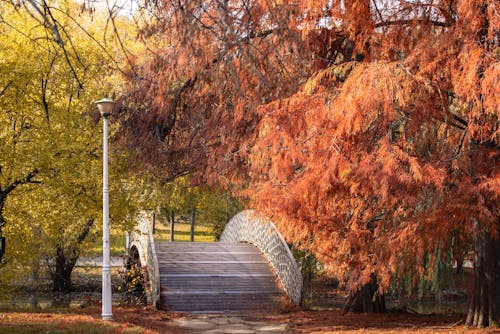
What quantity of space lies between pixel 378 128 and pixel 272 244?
34.2ft

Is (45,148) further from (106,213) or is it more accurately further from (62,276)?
(62,276)

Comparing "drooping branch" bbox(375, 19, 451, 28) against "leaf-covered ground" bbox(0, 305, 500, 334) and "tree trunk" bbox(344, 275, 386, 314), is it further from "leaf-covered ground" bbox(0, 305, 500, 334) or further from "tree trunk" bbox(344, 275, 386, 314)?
"tree trunk" bbox(344, 275, 386, 314)

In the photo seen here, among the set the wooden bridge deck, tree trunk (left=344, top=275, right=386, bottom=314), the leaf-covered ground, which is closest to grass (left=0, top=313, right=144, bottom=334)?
the leaf-covered ground

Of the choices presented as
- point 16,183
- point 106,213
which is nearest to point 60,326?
point 106,213

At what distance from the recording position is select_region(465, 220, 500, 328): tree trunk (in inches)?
460

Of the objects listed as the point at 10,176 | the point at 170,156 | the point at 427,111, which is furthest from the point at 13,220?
the point at 427,111

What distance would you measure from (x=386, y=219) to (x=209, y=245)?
12.2m

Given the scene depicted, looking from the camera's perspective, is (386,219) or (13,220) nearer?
(386,219)

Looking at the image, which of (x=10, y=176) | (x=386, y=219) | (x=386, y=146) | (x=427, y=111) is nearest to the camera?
(x=386, y=146)

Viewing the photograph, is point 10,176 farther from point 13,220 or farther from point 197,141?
point 197,141

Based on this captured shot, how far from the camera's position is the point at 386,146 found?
378 inches

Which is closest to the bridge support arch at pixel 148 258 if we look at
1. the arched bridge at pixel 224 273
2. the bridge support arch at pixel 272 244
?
the arched bridge at pixel 224 273

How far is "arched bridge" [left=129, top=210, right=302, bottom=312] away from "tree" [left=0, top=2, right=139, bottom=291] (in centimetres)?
272

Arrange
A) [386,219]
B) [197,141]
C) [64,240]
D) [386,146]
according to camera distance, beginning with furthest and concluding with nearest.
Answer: [64,240]
[197,141]
[386,219]
[386,146]
